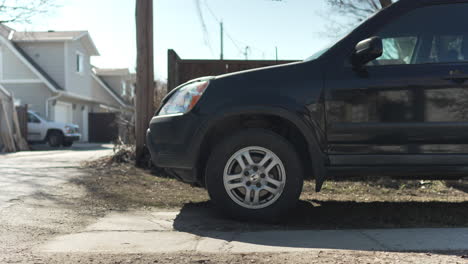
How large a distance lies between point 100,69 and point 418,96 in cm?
3154

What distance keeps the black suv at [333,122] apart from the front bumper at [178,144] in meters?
0.01

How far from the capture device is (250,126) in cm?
433

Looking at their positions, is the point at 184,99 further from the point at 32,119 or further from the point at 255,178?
the point at 32,119

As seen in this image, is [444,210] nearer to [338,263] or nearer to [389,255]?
[389,255]

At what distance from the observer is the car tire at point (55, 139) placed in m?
18.4

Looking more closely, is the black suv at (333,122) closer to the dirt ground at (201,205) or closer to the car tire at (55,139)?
the dirt ground at (201,205)

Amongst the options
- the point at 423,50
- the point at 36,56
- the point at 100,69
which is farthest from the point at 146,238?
the point at 100,69

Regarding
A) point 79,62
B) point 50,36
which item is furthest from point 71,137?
point 79,62

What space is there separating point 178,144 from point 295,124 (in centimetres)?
115

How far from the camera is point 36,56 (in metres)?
22.3

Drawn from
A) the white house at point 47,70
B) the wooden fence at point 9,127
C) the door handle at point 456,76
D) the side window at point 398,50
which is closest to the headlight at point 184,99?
the side window at point 398,50

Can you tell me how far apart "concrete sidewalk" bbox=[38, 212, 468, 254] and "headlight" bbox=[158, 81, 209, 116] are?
1.16m

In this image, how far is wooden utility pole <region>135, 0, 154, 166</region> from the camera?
7555 millimetres

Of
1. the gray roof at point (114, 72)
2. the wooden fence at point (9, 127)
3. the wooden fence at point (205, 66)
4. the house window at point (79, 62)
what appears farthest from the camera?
the gray roof at point (114, 72)
